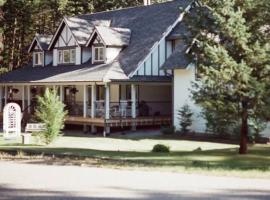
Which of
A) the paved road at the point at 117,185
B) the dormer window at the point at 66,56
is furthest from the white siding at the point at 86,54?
the paved road at the point at 117,185

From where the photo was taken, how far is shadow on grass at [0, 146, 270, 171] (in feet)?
61.7

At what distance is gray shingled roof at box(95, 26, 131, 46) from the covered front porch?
310cm

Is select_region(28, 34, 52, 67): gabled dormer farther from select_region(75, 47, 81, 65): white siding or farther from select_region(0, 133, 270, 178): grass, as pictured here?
select_region(0, 133, 270, 178): grass

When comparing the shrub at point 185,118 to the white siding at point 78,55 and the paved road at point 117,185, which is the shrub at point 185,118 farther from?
the paved road at point 117,185

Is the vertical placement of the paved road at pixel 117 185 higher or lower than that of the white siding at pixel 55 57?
lower

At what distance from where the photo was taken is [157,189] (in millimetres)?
12750

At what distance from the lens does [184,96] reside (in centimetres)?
3500

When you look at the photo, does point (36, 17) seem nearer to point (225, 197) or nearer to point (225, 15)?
point (225, 15)

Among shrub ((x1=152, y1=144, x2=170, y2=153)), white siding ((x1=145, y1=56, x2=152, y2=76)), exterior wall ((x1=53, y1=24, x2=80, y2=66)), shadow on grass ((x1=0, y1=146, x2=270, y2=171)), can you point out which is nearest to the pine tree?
shadow on grass ((x1=0, y1=146, x2=270, y2=171))

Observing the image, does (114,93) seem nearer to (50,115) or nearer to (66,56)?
(66,56)

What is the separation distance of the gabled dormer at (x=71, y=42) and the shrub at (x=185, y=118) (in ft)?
36.7

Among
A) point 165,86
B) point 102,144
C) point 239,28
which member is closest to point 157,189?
point 239,28

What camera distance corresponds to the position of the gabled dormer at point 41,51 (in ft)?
158

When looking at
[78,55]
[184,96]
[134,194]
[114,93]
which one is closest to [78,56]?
[78,55]
